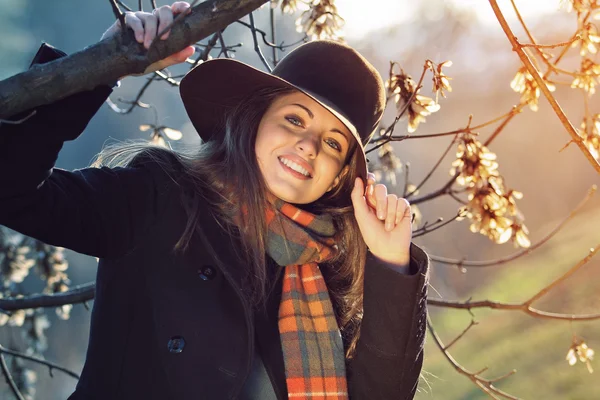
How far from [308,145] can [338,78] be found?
19 cm

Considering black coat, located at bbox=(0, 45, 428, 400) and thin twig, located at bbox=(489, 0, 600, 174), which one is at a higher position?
thin twig, located at bbox=(489, 0, 600, 174)

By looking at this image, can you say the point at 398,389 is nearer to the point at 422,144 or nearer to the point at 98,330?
the point at 98,330

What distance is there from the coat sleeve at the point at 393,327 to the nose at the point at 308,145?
1.02ft

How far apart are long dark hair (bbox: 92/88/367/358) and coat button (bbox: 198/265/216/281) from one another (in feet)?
0.22

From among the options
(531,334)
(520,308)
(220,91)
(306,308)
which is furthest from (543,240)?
(531,334)

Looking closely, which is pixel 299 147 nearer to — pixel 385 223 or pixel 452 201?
pixel 385 223

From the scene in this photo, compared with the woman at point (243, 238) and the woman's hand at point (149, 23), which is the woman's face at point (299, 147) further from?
the woman's hand at point (149, 23)

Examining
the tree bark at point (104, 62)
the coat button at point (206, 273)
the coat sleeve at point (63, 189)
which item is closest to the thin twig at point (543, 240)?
the coat button at point (206, 273)

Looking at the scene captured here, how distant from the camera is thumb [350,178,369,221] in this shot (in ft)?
5.24

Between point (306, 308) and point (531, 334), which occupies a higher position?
point (531, 334)

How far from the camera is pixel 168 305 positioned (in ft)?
4.59

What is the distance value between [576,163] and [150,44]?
11441 mm

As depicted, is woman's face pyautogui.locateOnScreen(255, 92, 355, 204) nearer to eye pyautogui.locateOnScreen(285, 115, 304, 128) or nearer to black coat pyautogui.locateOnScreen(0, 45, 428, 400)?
eye pyautogui.locateOnScreen(285, 115, 304, 128)

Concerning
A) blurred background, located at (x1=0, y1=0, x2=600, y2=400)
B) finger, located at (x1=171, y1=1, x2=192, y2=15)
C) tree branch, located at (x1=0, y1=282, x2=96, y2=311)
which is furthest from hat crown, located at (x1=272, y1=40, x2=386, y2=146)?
blurred background, located at (x1=0, y1=0, x2=600, y2=400)
